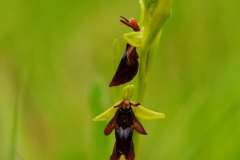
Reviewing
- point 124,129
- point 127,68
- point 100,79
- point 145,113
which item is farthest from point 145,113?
point 100,79

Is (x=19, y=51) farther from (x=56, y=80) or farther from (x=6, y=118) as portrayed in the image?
(x=6, y=118)

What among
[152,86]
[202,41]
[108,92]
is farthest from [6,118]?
[202,41]

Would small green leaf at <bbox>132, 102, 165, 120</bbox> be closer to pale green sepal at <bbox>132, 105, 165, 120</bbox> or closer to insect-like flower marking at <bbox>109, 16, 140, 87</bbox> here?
pale green sepal at <bbox>132, 105, 165, 120</bbox>

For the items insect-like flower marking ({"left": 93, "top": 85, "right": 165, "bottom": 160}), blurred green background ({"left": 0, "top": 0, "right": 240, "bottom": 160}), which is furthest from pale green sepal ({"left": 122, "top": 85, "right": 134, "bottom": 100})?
blurred green background ({"left": 0, "top": 0, "right": 240, "bottom": 160})


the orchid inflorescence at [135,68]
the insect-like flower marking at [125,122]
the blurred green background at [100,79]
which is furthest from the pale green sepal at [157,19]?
the blurred green background at [100,79]

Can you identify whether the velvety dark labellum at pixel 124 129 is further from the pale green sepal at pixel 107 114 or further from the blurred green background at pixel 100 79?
the blurred green background at pixel 100 79

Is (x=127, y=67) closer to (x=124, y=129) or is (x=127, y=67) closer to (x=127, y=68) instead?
(x=127, y=68)

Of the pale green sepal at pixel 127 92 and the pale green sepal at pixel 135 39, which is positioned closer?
the pale green sepal at pixel 135 39
